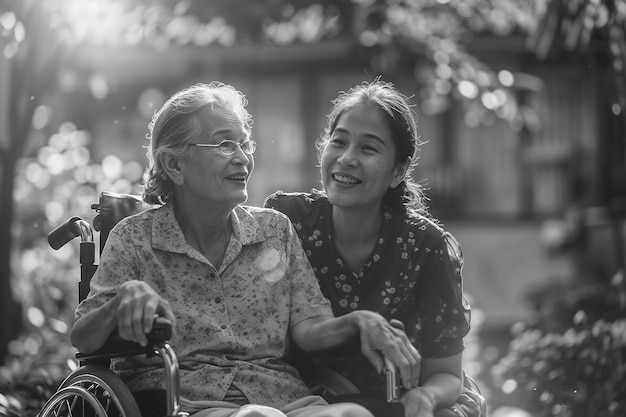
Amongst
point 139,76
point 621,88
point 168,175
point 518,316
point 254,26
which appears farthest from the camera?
point 139,76

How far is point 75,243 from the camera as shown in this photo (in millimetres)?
7434

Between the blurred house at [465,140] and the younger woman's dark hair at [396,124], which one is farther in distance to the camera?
the blurred house at [465,140]

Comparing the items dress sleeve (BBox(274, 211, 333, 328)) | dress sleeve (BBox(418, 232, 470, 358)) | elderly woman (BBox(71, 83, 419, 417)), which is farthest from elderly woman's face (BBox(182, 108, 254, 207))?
dress sleeve (BBox(418, 232, 470, 358))

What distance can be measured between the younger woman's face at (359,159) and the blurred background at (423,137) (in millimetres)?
1870

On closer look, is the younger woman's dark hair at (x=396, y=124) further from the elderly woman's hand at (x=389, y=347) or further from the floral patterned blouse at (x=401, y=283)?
the elderly woman's hand at (x=389, y=347)

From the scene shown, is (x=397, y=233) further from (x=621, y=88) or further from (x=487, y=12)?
(x=487, y=12)

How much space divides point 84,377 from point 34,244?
496 cm

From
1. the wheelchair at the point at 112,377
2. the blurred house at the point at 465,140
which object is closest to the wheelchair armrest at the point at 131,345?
the wheelchair at the point at 112,377

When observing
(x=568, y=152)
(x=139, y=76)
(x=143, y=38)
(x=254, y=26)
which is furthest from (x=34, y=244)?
(x=568, y=152)

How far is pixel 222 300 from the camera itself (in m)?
3.28

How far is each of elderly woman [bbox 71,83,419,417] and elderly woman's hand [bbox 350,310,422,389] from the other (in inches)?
1.4

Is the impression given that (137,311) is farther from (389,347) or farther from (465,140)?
(465,140)

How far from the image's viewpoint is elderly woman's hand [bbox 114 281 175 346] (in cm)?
272

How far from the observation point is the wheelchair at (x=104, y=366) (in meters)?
2.77
